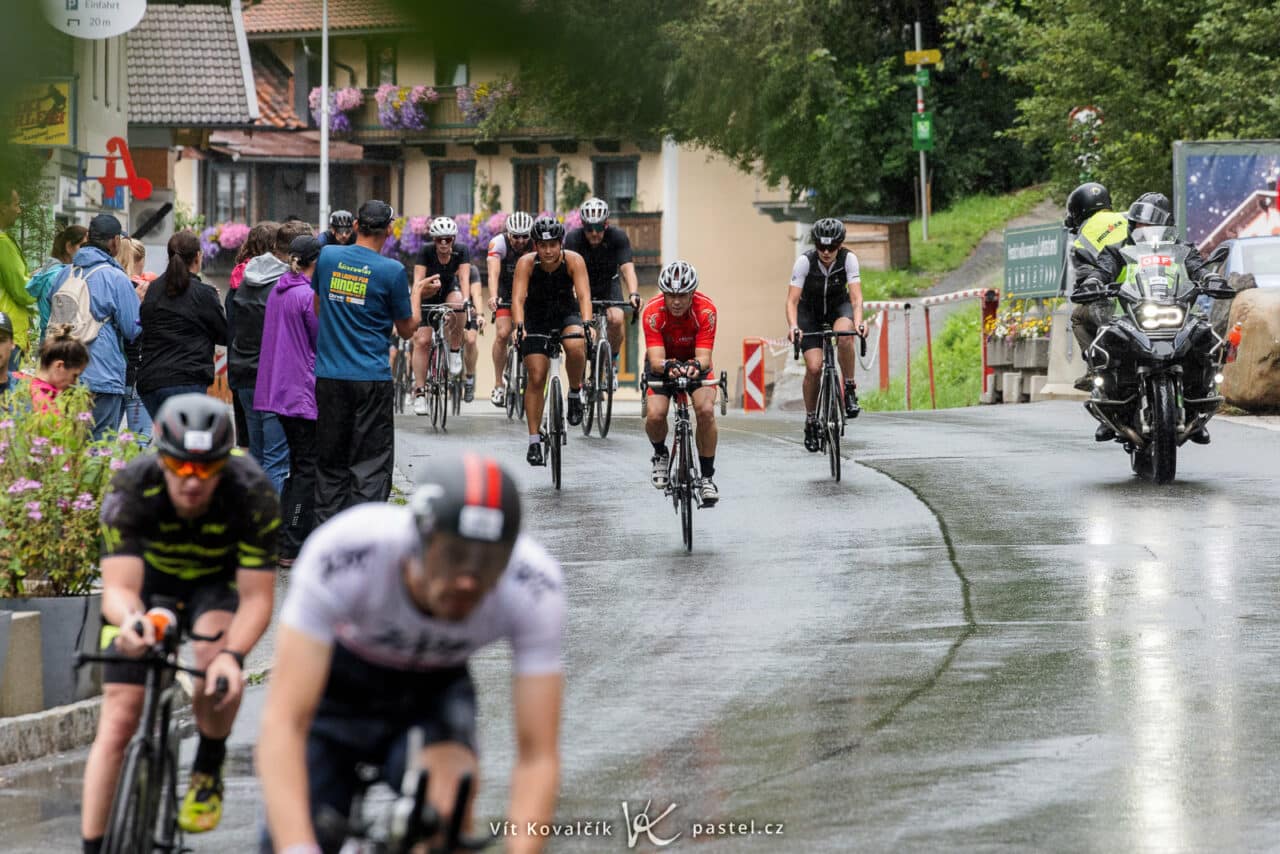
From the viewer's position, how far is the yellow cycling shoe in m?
6.50

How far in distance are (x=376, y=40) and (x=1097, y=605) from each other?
9742 mm

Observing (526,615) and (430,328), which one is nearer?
(526,615)

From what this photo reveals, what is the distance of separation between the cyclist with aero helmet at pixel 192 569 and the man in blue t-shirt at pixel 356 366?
18.2ft

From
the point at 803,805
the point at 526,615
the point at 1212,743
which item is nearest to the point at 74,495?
the point at 803,805

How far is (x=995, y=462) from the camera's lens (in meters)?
18.5

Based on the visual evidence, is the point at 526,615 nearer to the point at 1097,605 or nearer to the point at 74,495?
the point at 74,495

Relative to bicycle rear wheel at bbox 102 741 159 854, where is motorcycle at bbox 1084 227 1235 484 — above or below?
above

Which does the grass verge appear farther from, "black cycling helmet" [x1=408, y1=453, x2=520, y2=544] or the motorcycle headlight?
"black cycling helmet" [x1=408, y1=453, x2=520, y2=544]

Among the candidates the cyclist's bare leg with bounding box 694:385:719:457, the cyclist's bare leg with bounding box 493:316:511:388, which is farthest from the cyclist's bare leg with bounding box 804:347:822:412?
the cyclist's bare leg with bounding box 493:316:511:388

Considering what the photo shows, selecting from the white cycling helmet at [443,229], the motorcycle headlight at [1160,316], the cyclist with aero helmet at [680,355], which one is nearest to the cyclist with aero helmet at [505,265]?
the white cycling helmet at [443,229]

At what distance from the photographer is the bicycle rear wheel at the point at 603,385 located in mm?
19688

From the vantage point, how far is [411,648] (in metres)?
4.52

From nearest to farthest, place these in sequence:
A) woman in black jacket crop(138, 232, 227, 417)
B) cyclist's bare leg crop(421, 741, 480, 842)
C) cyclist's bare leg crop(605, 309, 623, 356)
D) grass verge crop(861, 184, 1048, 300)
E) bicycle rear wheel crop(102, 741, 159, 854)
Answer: cyclist's bare leg crop(421, 741, 480, 842), bicycle rear wheel crop(102, 741, 159, 854), woman in black jacket crop(138, 232, 227, 417), cyclist's bare leg crop(605, 309, 623, 356), grass verge crop(861, 184, 1048, 300)

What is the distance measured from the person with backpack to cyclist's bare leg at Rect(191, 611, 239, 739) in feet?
21.3
